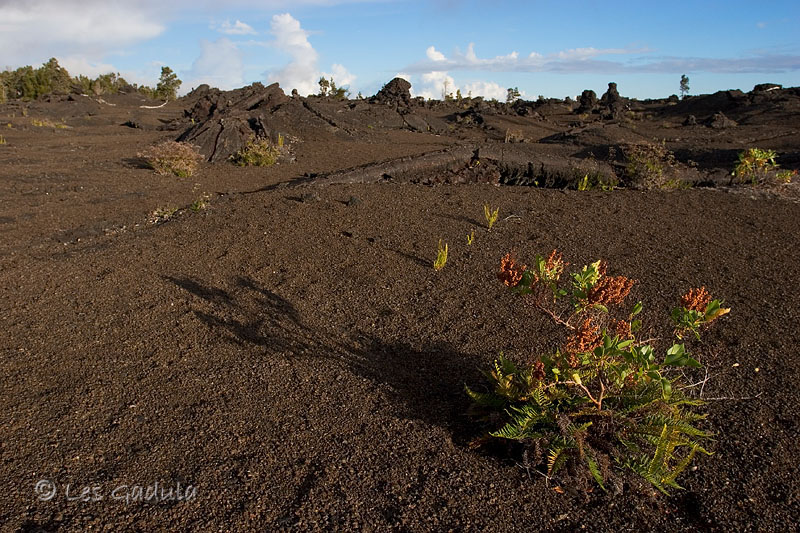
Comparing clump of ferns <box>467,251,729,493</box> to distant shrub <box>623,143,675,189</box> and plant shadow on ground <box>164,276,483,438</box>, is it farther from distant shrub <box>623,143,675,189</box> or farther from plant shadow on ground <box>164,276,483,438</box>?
distant shrub <box>623,143,675,189</box>

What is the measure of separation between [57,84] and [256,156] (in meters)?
34.5

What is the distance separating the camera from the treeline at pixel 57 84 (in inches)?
1430

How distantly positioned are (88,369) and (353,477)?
7.01ft

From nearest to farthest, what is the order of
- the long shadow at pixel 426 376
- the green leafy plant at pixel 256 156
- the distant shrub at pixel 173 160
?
the long shadow at pixel 426 376 → the distant shrub at pixel 173 160 → the green leafy plant at pixel 256 156

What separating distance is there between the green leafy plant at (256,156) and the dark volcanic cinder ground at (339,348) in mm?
3733

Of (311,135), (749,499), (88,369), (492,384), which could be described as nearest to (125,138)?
(311,135)

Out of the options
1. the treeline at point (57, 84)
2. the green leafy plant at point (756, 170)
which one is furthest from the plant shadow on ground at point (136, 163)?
Result: the treeline at point (57, 84)

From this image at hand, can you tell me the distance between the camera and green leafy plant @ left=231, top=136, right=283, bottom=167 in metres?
13.0

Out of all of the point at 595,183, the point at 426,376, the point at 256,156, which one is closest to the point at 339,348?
the point at 426,376

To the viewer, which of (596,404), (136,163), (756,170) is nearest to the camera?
(596,404)

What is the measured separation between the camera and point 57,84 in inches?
1517

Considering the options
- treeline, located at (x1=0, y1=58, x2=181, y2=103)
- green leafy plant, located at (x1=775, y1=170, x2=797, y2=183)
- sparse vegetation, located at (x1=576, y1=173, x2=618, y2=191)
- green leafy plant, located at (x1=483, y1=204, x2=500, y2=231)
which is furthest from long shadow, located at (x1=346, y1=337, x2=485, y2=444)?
treeline, located at (x1=0, y1=58, x2=181, y2=103)

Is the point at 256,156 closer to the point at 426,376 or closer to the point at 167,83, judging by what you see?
the point at 426,376

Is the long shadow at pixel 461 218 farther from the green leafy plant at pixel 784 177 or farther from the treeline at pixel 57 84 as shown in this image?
the treeline at pixel 57 84
